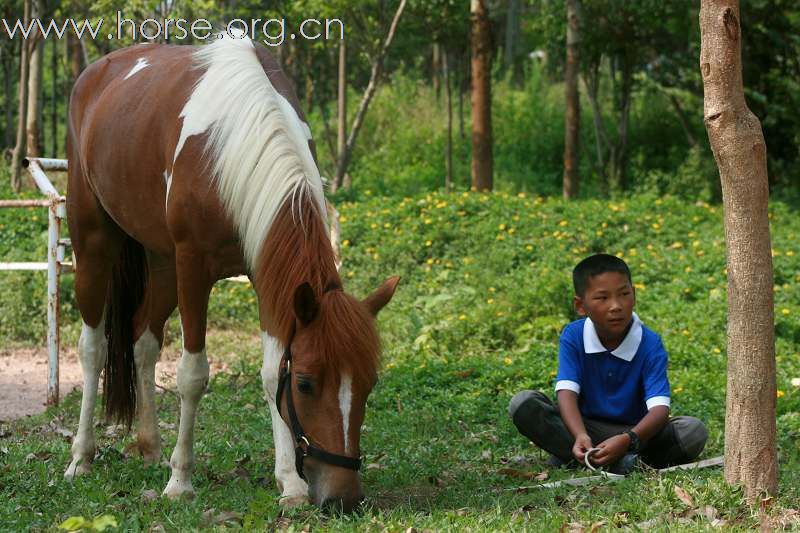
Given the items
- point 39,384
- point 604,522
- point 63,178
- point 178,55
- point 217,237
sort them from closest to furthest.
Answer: point 604,522 < point 217,237 < point 178,55 < point 39,384 < point 63,178

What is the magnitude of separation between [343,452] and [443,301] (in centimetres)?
610

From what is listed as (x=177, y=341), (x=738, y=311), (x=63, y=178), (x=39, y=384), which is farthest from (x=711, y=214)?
(x=63, y=178)

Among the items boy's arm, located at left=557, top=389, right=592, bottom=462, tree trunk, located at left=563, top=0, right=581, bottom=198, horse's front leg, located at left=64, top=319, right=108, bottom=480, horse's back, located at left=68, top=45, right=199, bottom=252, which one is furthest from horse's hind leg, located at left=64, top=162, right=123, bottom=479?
tree trunk, located at left=563, top=0, right=581, bottom=198

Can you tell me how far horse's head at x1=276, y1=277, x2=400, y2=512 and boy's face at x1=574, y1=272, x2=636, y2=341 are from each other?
126 centimetres

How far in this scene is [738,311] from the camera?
3.84 m

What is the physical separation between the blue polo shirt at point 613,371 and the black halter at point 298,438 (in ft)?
4.63

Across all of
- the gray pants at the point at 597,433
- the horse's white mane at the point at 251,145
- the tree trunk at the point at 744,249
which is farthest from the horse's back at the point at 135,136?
the tree trunk at the point at 744,249

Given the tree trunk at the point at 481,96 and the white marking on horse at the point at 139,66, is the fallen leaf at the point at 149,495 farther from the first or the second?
the tree trunk at the point at 481,96

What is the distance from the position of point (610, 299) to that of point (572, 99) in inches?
448

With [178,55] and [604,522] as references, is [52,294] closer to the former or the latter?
[178,55]

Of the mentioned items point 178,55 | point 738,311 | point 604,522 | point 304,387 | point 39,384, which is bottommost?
point 39,384

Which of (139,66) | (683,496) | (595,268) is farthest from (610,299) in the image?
(139,66)

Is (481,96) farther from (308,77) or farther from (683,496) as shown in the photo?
(683,496)

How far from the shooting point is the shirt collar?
4777 mm
